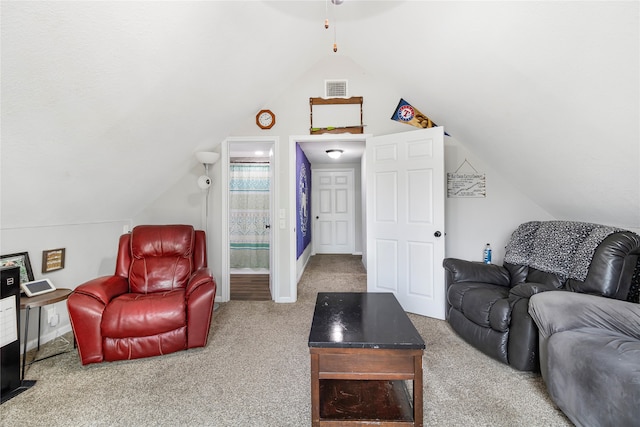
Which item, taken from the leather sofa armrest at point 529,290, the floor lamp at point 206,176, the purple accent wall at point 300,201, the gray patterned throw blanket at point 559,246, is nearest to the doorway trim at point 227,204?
the floor lamp at point 206,176

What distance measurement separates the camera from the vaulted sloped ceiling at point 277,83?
4.43 feet

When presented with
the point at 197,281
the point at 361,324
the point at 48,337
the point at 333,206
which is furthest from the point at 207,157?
the point at 333,206

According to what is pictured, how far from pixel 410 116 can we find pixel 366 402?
9.39 feet

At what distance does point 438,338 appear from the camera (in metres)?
2.37

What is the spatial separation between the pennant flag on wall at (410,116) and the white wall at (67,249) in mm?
3536

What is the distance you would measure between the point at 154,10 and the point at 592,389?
293cm

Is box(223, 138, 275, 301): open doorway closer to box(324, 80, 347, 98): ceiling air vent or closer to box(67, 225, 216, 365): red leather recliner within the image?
box(324, 80, 347, 98): ceiling air vent

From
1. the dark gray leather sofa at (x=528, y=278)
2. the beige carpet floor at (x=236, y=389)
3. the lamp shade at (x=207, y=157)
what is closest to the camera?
the beige carpet floor at (x=236, y=389)

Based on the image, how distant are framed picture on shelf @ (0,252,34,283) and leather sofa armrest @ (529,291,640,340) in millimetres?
3710

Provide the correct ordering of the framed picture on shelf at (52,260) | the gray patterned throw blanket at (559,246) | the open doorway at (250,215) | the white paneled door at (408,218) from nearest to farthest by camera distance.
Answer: the gray patterned throw blanket at (559,246) → the framed picture on shelf at (52,260) → the white paneled door at (408,218) → the open doorway at (250,215)

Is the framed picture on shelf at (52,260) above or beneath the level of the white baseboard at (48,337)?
above

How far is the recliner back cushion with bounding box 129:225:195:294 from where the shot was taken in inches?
95.7

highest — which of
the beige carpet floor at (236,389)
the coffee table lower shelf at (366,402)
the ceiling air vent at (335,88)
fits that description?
the ceiling air vent at (335,88)

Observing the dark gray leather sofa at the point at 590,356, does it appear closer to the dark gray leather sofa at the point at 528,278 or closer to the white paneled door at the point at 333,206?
the dark gray leather sofa at the point at 528,278
